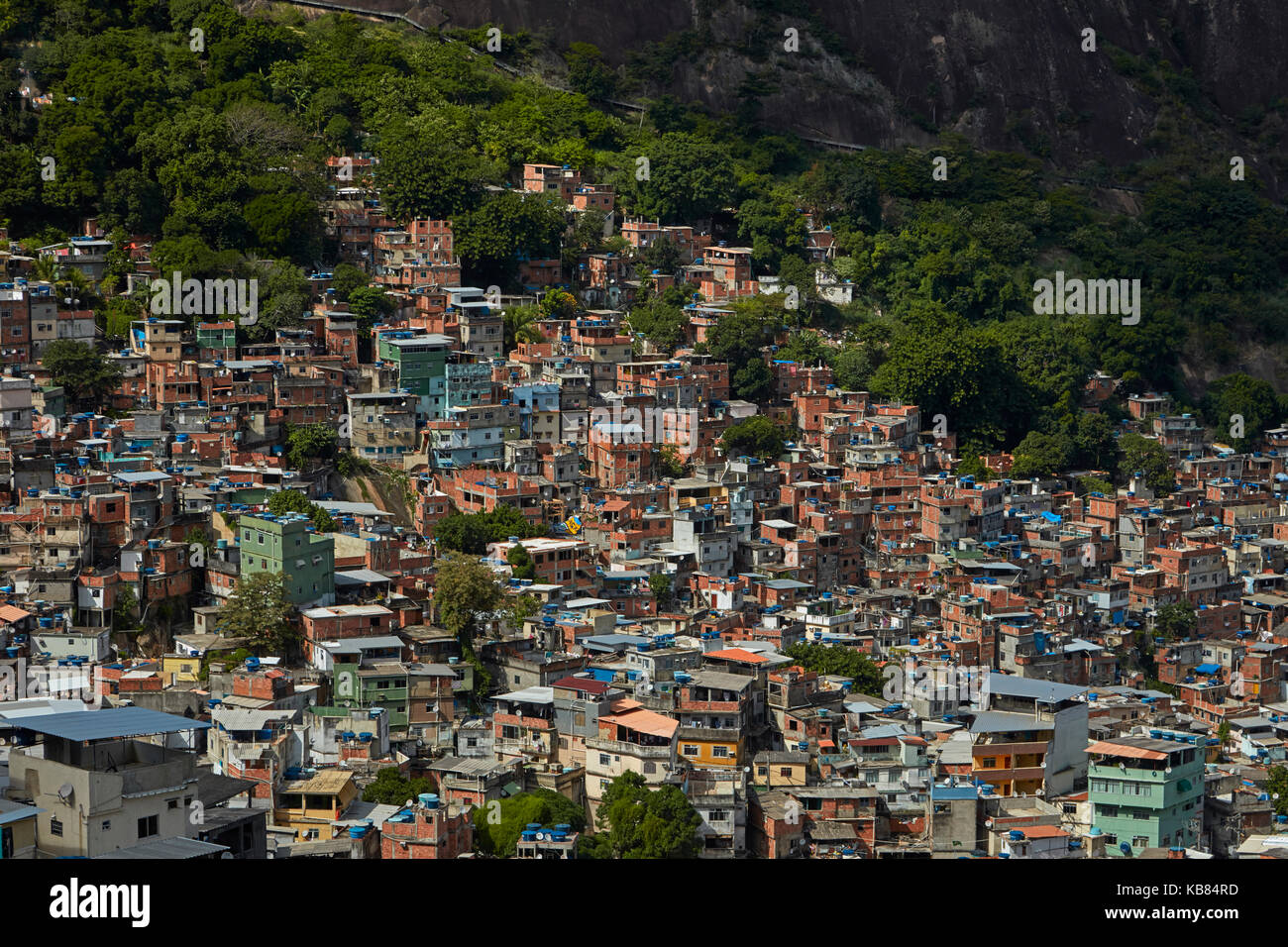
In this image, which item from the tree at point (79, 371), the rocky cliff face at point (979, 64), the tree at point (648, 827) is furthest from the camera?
the rocky cliff face at point (979, 64)

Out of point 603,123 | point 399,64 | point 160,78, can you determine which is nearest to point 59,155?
point 160,78

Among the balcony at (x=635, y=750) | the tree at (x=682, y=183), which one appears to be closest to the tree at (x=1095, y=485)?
the tree at (x=682, y=183)

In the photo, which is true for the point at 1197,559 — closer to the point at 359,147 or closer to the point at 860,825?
the point at 860,825

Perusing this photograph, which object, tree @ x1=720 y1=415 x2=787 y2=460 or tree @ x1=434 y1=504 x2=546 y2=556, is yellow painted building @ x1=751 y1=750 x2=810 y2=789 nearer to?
tree @ x1=434 y1=504 x2=546 y2=556

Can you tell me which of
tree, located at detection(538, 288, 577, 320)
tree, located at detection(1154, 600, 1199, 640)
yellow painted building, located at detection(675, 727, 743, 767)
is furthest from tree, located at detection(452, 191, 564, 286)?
yellow painted building, located at detection(675, 727, 743, 767)

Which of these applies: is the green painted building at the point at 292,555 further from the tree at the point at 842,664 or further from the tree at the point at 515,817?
the tree at the point at 515,817

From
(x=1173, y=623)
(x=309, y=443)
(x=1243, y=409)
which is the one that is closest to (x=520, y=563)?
(x=309, y=443)
